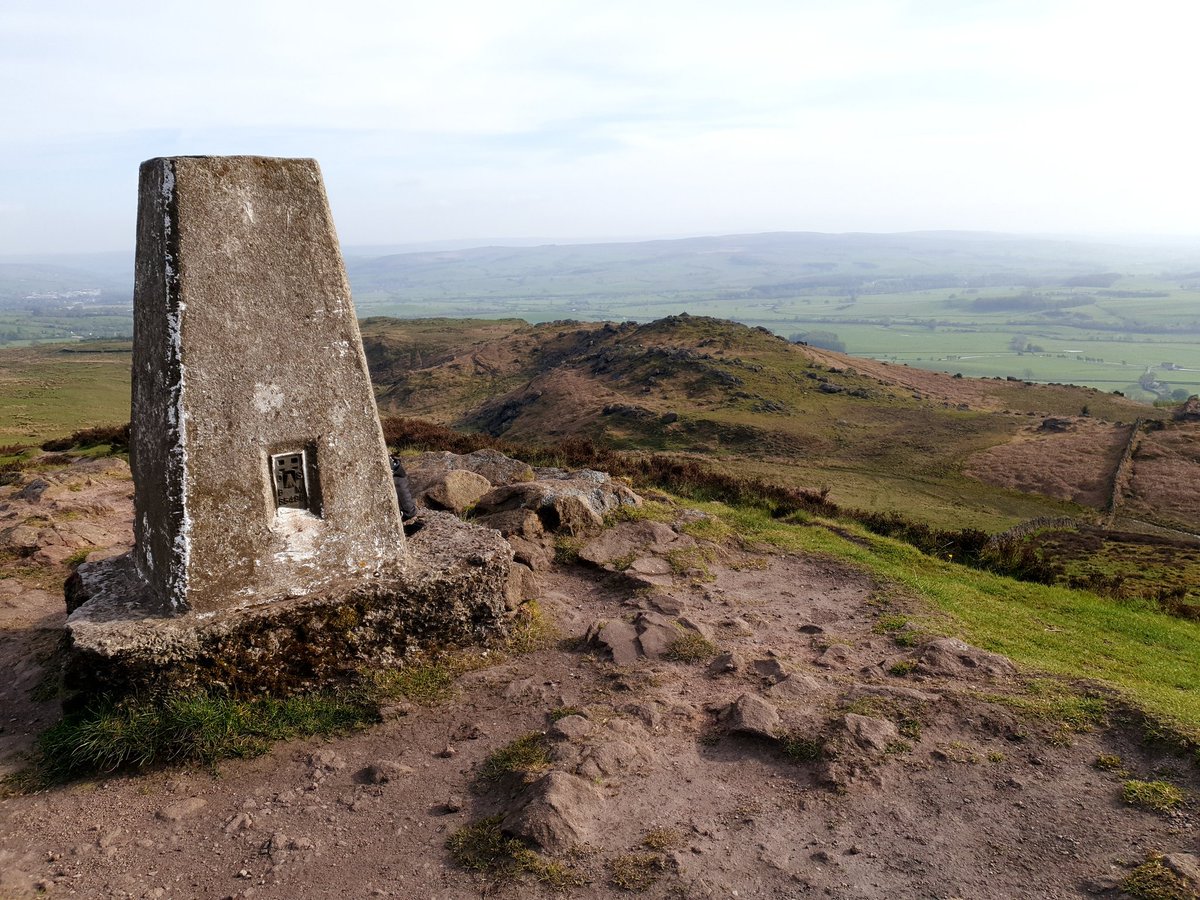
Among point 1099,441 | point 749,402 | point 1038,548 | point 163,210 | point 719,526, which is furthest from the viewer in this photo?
point 749,402

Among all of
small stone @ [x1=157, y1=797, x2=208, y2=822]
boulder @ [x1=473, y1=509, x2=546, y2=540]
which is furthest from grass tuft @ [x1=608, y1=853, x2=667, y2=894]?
boulder @ [x1=473, y1=509, x2=546, y2=540]

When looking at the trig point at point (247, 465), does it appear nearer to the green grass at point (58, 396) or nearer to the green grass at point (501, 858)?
the green grass at point (501, 858)

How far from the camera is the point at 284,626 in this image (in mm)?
6918

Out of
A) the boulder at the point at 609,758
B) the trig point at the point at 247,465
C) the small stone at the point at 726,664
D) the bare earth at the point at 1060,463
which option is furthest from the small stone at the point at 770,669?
the bare earth at the point at 1060,463

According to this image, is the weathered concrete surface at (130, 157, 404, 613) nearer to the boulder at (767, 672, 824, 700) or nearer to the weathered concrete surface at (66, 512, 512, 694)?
the weathered concrete surface at (66, 512, 512, 694)

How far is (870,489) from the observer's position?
28359 millimetres

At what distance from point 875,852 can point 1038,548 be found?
14.4 m

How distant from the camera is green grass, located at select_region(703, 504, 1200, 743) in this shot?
7.85 m

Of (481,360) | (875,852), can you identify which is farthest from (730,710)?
(481,360)

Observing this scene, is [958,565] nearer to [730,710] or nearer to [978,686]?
[978,686]

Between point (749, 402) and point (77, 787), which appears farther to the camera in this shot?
point (749, 402)

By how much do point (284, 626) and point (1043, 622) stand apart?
9.57m

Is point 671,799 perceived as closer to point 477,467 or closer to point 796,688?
point 796,688

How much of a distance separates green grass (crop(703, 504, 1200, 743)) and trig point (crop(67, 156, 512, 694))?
21.7 feet
